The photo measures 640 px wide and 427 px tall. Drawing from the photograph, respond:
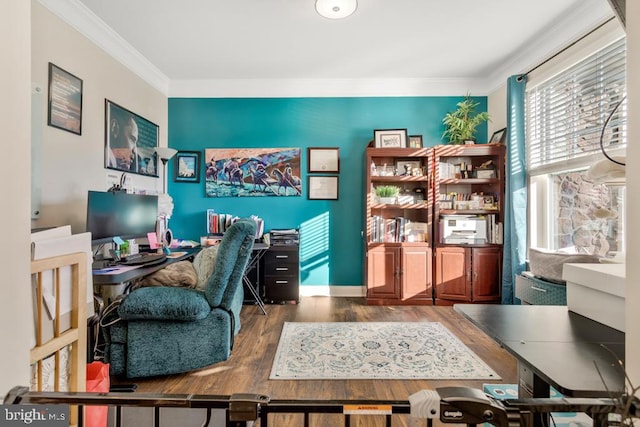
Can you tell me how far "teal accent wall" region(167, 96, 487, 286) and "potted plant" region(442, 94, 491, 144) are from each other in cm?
22

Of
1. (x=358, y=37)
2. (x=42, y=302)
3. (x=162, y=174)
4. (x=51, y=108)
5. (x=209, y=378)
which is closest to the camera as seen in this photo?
(x=42, y=302)

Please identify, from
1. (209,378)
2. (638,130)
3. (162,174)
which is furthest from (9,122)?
(162,174)

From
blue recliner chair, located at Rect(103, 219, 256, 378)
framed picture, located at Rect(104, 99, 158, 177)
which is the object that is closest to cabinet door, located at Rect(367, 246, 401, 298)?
blue recliner chair, located at Rect(103, 219, 256, 378)

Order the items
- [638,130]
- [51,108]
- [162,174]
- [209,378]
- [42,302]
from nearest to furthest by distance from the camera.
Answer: [638,130], [42,302], [209,378], [51,108], [162,174]

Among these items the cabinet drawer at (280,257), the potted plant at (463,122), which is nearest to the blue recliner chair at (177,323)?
the cabinet drawer at (280,257)

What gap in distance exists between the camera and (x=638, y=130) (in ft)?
1.96

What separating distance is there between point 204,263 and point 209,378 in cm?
80

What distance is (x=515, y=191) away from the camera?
323 cm

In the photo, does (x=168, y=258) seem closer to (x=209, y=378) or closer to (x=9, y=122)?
(x=209, y=378)

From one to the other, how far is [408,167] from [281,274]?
207 centimetres

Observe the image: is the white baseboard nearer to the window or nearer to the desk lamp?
the desk lamp

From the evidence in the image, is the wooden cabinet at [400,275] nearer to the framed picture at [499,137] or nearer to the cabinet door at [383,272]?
the cabinet door at [383,272]

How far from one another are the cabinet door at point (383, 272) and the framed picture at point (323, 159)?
123cm

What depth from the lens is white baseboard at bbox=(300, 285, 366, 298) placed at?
416 centimetres
